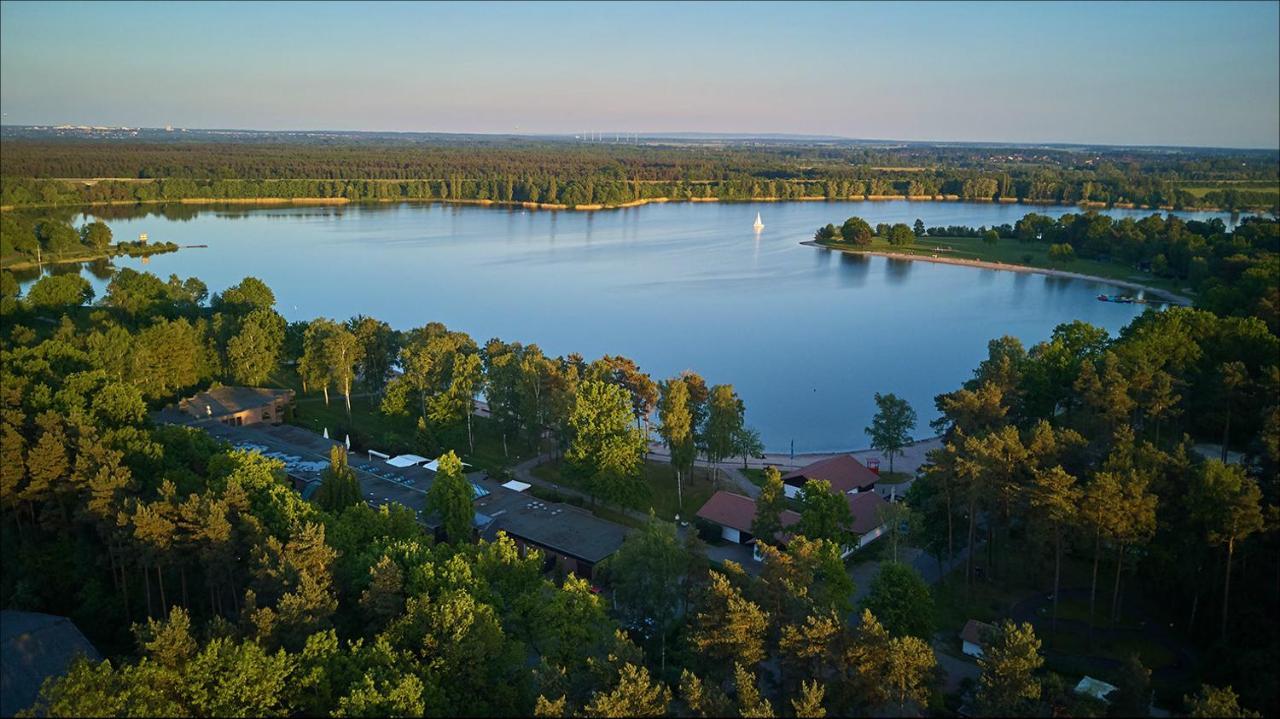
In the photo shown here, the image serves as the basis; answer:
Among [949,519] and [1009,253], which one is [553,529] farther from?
[1009,253]

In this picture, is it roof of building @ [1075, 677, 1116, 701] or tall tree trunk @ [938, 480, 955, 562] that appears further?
tall tree trunk @ [938, 480, 955, 562]

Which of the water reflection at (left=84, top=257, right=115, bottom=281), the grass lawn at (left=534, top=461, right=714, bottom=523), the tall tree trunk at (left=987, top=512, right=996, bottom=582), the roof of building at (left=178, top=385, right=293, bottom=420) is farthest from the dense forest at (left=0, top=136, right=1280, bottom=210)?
the tall tree trunk at (left=987, top=512, right=996, bottom=582)

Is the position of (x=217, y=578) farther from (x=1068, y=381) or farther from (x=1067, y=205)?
(x=1067, y=205)

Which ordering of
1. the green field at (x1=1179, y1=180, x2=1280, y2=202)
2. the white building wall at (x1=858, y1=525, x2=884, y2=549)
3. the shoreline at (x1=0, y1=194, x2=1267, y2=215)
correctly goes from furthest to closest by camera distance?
the green field at (x1=1179, y1=180, x2=1280, y2=202) < the shoreline at (x1=0, y1=194, x2=1267, y2=215) < the white building wall at (x1=858, y1=525, x2=884, y2=549)

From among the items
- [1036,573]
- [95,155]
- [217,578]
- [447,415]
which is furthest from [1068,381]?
[95,155]

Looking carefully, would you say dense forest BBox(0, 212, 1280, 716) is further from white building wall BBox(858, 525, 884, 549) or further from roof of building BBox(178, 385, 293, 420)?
roof of building BBox(178, 385, 293, 420)

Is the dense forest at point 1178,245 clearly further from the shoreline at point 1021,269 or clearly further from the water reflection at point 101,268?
the water reflection at point 101,268

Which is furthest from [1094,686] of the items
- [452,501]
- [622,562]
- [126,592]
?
[126,592]
